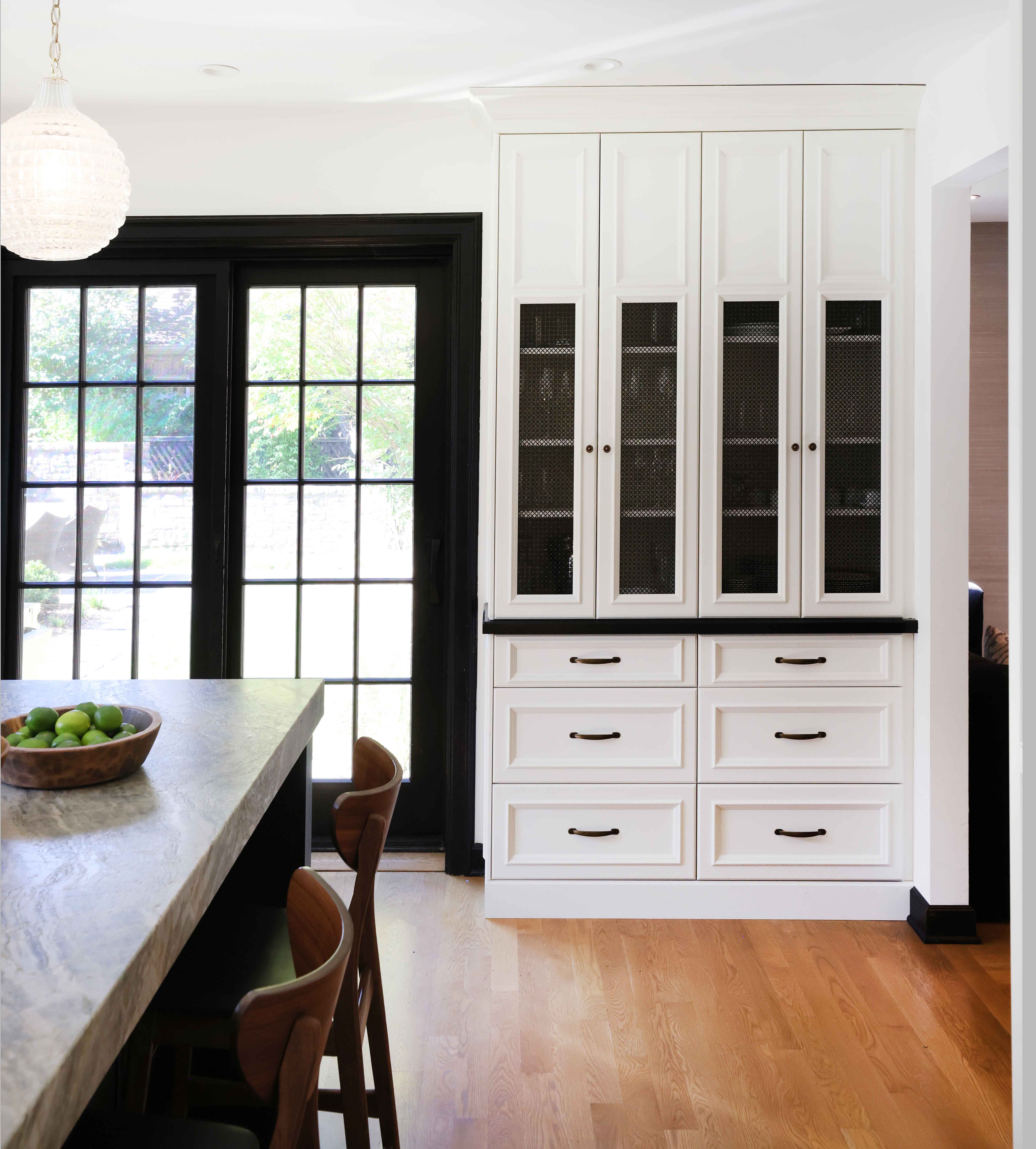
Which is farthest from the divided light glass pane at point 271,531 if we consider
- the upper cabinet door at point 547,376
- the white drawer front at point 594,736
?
the white drawer front at point 594,736

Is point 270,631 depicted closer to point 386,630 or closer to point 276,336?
point 386,630

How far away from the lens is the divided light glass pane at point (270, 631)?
3.37 metres

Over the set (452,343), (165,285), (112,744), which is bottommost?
(112,744)

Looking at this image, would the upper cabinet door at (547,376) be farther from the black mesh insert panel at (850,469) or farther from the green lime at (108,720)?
the green lime at (108,720)

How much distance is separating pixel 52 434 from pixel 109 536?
42 centimetres

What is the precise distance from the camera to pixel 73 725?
145cm

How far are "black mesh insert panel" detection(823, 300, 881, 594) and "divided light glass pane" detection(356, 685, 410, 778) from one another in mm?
1549

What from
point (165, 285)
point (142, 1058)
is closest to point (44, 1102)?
point (142, 1058)

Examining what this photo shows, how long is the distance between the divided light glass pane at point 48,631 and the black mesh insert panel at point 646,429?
2.03 meters

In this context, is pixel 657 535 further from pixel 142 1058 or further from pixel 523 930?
pixel 142 1058

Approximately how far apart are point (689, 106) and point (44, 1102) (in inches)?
118

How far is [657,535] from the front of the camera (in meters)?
2.90

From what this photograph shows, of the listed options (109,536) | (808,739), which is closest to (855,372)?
(808,739)

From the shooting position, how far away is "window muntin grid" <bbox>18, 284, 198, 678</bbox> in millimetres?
3316
